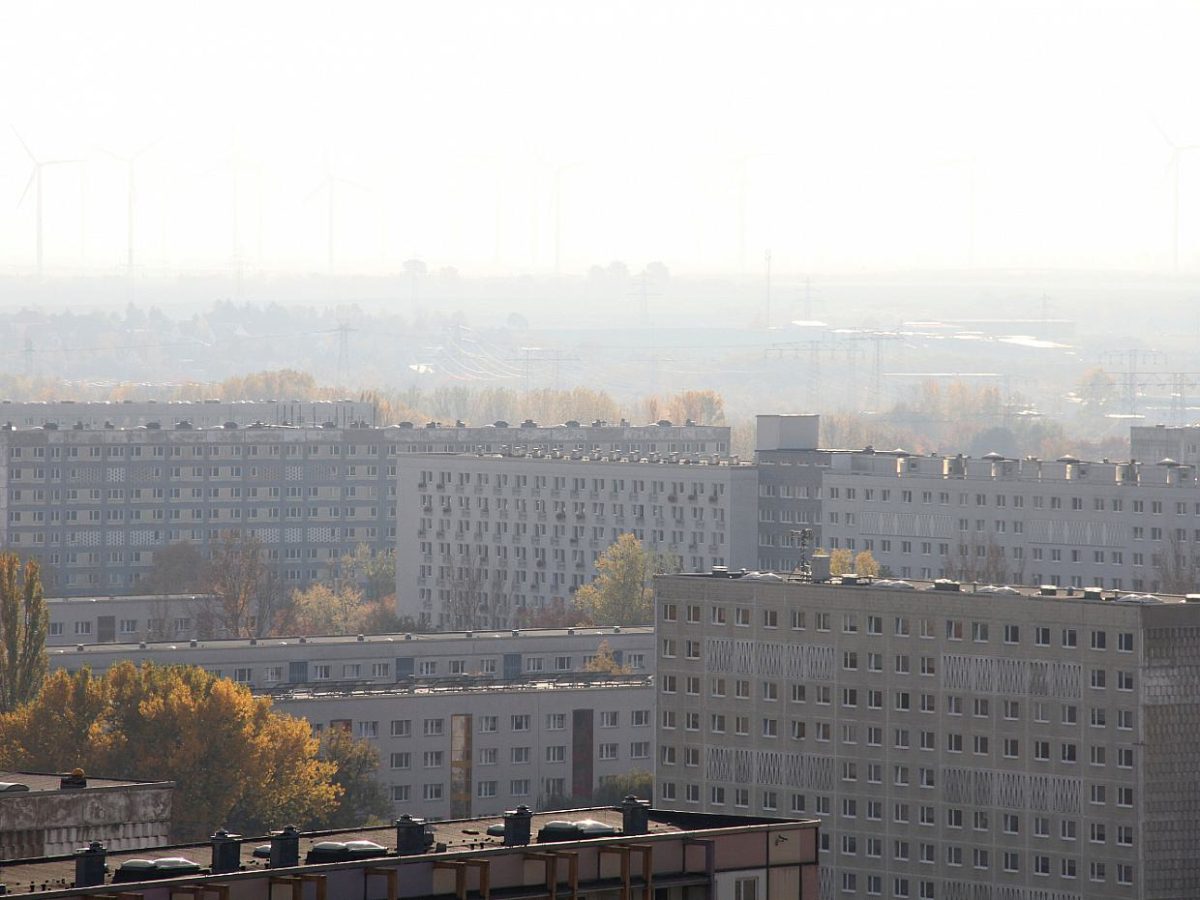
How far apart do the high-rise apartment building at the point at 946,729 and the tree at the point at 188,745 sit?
7.89m

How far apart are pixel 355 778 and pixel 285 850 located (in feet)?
104

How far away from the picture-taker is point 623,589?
86812mm

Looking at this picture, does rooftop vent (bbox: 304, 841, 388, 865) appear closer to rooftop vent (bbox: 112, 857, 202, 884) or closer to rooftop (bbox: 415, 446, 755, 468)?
rooftop vent (bbox: 112, 857, 202, 884)

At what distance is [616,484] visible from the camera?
99938mm

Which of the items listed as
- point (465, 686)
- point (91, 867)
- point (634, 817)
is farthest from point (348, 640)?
point (91, 867)

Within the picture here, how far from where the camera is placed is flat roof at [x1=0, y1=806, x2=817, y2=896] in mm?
25109

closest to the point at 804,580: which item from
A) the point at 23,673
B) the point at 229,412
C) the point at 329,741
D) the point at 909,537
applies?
the point at 329,741

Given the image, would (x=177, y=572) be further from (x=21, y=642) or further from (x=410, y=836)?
(x=410, y=836)

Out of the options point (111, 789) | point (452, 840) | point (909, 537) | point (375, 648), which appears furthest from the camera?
point (909, 537)

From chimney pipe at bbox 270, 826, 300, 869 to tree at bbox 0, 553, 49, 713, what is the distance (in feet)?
120

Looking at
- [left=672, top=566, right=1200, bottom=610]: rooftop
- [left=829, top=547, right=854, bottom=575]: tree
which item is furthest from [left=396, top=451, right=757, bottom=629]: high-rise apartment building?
[left=672, top=566, right=1200, bottom=610]: rooftop

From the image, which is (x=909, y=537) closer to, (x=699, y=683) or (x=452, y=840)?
(x=699, y=683)

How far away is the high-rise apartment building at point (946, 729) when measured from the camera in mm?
42875

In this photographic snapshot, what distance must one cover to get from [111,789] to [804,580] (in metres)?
15.6
